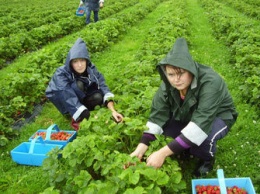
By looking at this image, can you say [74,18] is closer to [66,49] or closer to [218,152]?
[66,49]

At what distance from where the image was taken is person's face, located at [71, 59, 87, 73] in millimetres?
4512

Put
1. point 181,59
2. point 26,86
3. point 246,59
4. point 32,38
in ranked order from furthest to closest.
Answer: point 32,38, point 246,59, point 26,86, point 181,59

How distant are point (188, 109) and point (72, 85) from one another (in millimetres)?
2124

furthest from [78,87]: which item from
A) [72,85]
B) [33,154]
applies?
[33,154]

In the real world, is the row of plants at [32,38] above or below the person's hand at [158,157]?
below

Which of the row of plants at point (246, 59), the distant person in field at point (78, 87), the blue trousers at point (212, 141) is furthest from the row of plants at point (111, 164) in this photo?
the row of plants at point (246, 59)

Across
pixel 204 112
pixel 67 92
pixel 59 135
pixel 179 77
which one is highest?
pixel 179 77

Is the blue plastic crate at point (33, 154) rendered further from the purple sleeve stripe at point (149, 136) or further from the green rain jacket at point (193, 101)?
the green rain jacket at point (193, 101)

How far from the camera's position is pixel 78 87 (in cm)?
471

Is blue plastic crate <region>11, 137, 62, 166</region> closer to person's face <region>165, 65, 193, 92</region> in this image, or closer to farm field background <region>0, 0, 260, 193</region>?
farm field background <region>0, 0, 260, 193</region>

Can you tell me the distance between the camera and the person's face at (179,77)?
9.15 ft

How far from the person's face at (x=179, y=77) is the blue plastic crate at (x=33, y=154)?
190 centimetres

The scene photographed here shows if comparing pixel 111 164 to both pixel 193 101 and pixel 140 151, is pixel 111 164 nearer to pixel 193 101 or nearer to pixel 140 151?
pixel 140 151

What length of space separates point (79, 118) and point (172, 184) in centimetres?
212
